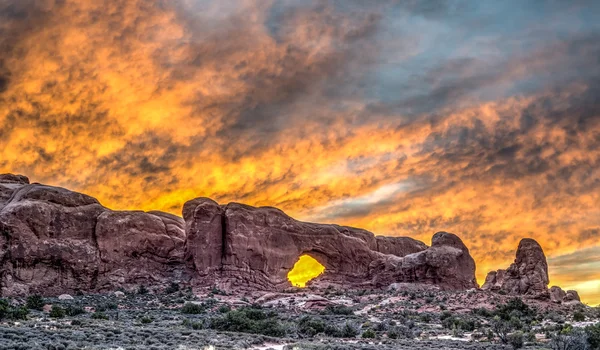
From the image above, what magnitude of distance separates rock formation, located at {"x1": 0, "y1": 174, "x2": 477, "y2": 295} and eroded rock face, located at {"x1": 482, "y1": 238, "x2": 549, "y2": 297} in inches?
229

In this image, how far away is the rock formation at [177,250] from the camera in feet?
147

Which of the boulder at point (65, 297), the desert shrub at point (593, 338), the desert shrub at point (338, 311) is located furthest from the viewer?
the boulder at point (65, 297)

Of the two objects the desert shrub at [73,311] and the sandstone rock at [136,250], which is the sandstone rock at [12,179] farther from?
the desert shrub at [73,311]

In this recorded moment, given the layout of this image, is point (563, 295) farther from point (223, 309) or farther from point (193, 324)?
point (193, 324)

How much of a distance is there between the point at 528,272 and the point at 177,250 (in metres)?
31.5

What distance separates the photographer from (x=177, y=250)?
2055 inches

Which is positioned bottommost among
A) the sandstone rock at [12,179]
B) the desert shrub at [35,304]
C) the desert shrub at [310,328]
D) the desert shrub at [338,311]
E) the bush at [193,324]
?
the desert shrub at [310,328]

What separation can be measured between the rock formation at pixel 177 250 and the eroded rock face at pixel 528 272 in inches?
229

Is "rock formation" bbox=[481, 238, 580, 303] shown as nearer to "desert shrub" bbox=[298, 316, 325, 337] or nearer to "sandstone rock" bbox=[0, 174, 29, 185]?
"desert shrub" bbox=[298, 316, 325, 337]

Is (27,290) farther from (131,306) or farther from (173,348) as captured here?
(173,348)

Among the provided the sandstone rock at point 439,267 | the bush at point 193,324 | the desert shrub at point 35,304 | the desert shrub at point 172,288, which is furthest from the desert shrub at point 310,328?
the sandstone rock at point 439,267

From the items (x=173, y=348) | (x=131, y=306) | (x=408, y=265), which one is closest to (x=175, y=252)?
(x=131, y=306)

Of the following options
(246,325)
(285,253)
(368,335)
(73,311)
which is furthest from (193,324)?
(285,253)

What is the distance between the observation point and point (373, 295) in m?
49.5
